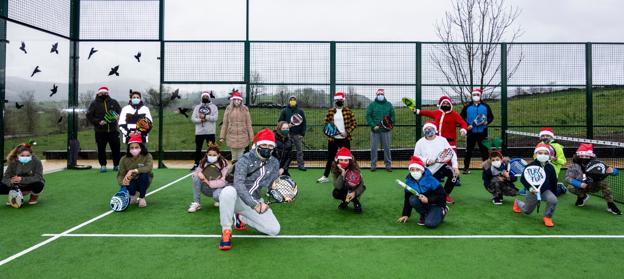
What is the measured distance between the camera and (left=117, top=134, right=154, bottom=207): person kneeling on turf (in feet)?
24.0

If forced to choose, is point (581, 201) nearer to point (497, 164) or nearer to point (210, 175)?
point (497, 164)

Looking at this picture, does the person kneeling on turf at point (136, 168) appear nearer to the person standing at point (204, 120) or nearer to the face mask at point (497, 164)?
the person standing at point (204, 120)

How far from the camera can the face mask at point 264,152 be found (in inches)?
216

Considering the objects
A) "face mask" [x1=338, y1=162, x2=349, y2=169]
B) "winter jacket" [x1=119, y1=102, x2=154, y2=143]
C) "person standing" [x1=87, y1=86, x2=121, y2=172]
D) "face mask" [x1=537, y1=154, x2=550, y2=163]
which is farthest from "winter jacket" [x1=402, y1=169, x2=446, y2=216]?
"person standing" [x1=87, y1=86, x2=121, y2=172]

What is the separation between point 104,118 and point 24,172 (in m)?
4.18

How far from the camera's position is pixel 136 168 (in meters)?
7.41

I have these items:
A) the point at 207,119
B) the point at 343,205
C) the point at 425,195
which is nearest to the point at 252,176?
the point at 343,205

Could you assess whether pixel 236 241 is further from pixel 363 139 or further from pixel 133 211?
pixel 363 139

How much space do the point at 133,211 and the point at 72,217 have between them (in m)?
0.85

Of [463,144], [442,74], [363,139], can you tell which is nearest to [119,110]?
[363,139]

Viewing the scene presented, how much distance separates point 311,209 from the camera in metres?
7.27

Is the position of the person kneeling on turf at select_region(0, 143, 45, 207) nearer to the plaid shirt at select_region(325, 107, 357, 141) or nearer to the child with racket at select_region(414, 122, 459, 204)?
the plaid shirt at select_region(325, 107, 357, 141)

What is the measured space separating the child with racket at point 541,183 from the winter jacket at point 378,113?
5314 millimetres

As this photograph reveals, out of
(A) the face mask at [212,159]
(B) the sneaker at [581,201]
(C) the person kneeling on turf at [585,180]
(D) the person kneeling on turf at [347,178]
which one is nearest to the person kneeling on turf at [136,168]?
(A) the face mask at [212,159]
